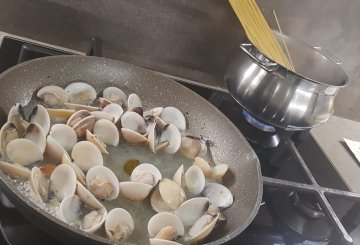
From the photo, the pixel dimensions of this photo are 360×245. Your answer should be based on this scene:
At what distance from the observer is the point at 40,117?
2.39ft

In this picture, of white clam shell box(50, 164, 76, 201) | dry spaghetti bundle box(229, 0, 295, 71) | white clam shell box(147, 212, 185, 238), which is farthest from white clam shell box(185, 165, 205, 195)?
dry spaghetti bundle box(229, 0, 295, 71)

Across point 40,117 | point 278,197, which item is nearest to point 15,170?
point 40,117

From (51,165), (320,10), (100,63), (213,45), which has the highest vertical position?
(320,10)

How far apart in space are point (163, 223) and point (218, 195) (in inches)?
6.4

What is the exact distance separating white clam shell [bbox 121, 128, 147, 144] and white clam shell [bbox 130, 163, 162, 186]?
0.07m

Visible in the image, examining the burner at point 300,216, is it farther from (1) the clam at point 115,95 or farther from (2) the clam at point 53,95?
(2) the clam at point 53,95

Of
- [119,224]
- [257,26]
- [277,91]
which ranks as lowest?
[119,224]

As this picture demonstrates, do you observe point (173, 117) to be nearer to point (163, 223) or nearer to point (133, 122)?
point (133, 122)

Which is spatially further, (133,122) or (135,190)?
(133,122)

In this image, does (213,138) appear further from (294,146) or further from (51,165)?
(51,165)

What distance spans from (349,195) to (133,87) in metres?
0.54

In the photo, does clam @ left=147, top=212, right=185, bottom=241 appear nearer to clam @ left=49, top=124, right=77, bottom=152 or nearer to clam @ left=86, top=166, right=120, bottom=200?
clam @ left=86, top=166, right=120, bottom=200

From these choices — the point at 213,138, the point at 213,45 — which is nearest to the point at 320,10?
the point at 213,45

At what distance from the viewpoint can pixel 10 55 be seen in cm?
88
